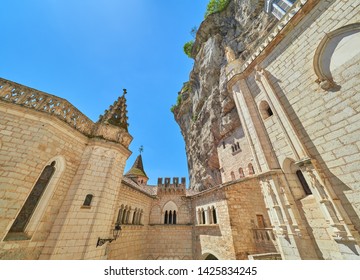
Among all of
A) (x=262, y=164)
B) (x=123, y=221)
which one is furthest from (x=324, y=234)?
(x=123, y=221)

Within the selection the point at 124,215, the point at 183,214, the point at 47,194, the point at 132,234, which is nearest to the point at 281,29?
the point at 47,194

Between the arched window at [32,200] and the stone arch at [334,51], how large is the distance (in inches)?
421

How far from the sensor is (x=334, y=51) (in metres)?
5.23

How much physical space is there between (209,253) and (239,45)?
20367mm

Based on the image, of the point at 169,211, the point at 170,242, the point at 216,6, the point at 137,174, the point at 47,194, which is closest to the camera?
the point at 47,194

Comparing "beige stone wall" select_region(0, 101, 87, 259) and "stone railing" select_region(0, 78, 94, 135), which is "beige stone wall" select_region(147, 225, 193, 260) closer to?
"beige stone wall" select_region(0, 101, 87, 259)

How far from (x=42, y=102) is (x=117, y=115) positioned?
328 centimetres

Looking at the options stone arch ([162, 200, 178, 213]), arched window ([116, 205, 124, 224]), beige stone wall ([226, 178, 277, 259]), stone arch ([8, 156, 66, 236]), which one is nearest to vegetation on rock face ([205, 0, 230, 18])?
beige stone wall ([226, 178, 277, 259])

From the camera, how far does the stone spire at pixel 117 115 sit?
7.92 m

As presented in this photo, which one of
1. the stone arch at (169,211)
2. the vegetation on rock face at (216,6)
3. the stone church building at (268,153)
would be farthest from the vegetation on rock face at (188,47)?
the stone arch at (169,211)

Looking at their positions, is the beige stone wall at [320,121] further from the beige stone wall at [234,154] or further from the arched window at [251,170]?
the beige stone wall at [234,154]

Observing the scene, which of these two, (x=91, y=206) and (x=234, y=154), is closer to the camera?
(x=91, y=206)

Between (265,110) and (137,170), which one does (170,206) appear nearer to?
(137,170)

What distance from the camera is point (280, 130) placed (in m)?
6.41
